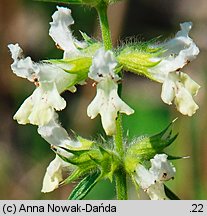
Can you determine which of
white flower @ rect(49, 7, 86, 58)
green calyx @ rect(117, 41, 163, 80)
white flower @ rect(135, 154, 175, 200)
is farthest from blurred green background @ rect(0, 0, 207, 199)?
white flower @ rect(135, 154, 175, 200)

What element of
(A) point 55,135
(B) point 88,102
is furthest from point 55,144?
(B) point 88,102

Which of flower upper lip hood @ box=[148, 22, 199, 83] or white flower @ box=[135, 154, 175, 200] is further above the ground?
flower upper lip hood @ box=[148, 22, 199, 83]

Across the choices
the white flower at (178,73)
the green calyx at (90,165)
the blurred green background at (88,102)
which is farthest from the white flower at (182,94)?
the blurred green background at (88,102)

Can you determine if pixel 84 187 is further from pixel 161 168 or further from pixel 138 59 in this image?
pixel 138 59

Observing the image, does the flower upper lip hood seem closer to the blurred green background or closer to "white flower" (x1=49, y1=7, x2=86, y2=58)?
"white flower" (x1=49, y1=7, x2=86, y2=58)

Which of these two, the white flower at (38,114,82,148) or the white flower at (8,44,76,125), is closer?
the white flower at (8,44,76,125)

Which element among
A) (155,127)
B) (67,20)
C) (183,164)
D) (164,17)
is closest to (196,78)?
(164,17)
